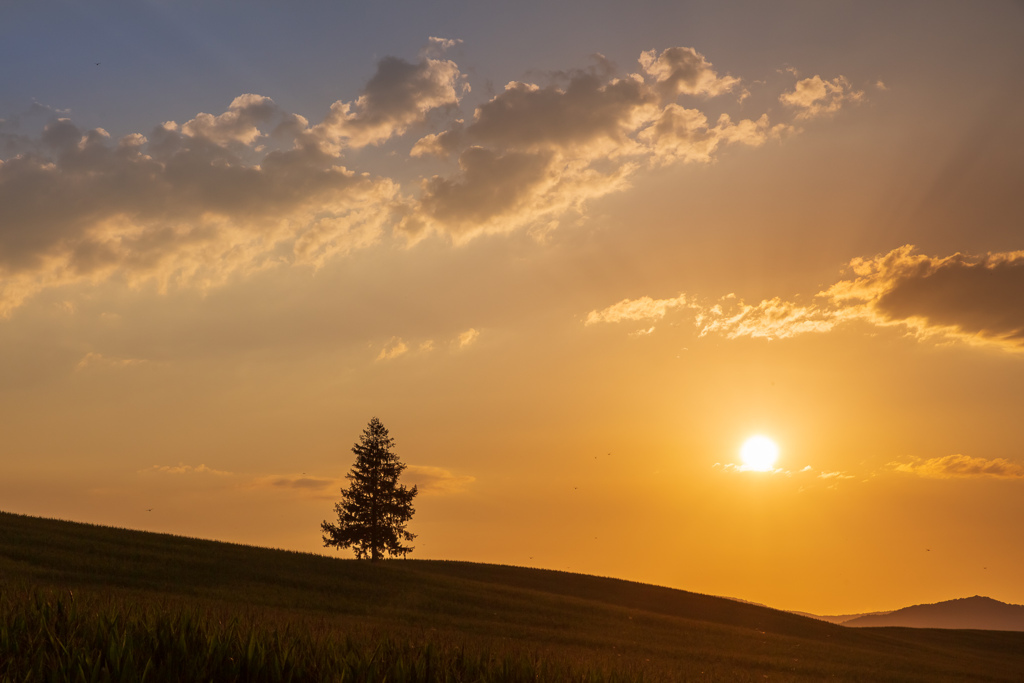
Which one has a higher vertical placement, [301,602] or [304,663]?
[304,663]

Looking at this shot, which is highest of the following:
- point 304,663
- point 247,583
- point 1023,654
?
point 304,663

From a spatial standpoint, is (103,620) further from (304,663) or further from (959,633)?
(959,633)

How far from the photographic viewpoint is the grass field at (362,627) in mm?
5879

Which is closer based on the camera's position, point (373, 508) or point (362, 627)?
point (362, 627)

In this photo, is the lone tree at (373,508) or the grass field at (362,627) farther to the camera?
the lone tree at (373,508)

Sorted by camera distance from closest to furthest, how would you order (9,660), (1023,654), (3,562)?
(9,660) → (3,562) → (1023,654)

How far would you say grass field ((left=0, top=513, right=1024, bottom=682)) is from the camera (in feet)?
19.3

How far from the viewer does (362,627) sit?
13477 mm

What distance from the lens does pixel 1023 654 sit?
5256 cm

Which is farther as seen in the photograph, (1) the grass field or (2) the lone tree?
(2) the lone tree

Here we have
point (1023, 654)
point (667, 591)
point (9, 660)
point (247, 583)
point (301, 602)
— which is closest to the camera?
point (9, 660)

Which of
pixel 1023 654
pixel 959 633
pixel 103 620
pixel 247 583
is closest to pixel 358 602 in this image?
pixel 247 583

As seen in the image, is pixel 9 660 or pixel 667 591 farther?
pixel 667 591

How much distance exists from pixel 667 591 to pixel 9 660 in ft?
190
